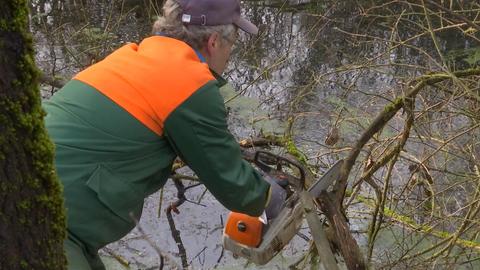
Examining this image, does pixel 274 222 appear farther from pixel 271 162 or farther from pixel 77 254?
pixel 77 254

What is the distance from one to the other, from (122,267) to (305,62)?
4.29m

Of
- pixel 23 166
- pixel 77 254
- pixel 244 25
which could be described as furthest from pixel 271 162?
pixel 23 166

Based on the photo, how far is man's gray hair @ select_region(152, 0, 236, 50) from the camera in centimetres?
230

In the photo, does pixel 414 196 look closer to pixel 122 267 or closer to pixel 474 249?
pixel 474 249

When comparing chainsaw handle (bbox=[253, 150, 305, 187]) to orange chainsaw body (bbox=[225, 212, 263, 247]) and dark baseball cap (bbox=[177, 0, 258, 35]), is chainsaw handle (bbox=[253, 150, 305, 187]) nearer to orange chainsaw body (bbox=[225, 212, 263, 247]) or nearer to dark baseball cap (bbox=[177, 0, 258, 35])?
orange chainsaw body (bbox=[225, 212, 263, 247])

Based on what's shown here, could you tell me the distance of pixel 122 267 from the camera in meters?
4.42

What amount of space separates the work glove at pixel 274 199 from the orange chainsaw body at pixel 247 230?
0.22 feet

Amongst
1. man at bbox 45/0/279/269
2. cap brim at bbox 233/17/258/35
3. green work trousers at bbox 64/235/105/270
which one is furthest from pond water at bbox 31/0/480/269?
green work trousers at bbox 64/235/105/270

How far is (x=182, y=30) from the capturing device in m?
2.30

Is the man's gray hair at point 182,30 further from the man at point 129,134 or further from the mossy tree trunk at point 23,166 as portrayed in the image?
the mossy tree trunk at point 23,166

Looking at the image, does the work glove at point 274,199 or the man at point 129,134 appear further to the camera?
the work glove at point 274,199

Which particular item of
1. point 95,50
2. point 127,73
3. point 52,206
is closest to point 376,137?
point 127,73

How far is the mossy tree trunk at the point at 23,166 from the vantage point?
104 centimetres

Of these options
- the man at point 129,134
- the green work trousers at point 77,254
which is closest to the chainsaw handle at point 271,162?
the man at point 129,134
